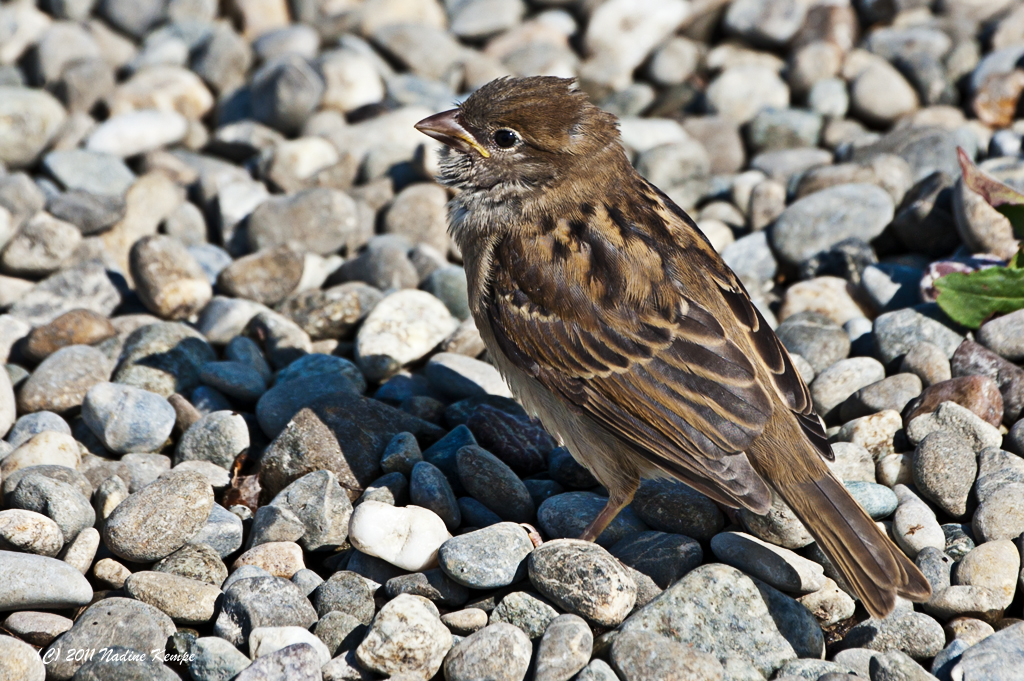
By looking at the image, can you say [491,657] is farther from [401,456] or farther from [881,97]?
[881,97]

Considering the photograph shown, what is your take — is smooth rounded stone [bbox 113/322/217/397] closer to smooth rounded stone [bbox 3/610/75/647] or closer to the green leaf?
smooth rounded stone [bbox 3/610/75/647]

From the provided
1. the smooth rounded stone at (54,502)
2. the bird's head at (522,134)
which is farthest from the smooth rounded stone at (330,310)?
the smooth rounded stone at (54,502)

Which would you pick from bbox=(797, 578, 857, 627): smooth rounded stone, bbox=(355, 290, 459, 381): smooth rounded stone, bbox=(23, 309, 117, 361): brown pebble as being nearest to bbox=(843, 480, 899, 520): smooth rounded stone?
bbox=(797, 578, 857, 627): smooth rounded stone

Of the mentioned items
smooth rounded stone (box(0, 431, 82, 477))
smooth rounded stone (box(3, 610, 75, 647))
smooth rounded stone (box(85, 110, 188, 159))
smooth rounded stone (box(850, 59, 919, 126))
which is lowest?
smooth rounded stone (box(3, 610, 75, 647))

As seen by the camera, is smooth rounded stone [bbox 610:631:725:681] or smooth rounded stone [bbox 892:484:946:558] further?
smooth rounded stone [bbox 892:484:946:558]

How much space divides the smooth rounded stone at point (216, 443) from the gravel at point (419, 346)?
2cm

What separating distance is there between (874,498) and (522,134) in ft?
7.15

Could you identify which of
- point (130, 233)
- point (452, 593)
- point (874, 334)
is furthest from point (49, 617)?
point (874, 334)

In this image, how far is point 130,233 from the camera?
6535mm

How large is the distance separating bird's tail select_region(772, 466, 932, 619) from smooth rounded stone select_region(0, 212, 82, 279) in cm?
452

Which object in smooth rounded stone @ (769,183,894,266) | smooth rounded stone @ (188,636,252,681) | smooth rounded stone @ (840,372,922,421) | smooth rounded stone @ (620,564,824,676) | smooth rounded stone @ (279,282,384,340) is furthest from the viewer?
smooth rounded stone @ (769,183,894,266)

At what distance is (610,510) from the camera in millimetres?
4215

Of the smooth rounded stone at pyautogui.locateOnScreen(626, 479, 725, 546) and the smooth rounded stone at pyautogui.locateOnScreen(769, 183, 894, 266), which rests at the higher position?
the smooth rounded stone at pyautogui.locateOnScreen(769, 183, 894, 266)

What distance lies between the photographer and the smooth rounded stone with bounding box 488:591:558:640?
3.70 meters
